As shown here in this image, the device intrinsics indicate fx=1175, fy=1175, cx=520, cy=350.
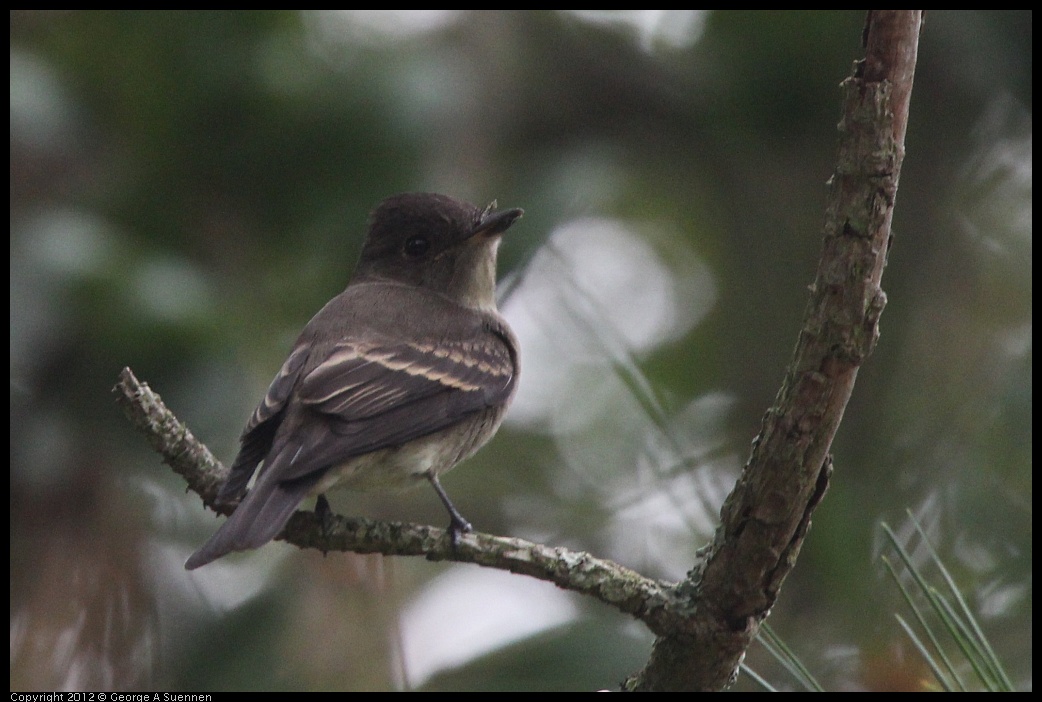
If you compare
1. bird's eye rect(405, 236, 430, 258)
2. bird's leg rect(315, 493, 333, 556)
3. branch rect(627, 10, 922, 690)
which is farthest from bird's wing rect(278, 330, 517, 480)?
branch rect(627, 10, 922, 690)

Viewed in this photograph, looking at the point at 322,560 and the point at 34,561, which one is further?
the point at 322,560

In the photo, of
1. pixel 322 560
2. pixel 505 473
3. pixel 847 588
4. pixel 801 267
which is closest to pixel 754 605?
pixel 847 588

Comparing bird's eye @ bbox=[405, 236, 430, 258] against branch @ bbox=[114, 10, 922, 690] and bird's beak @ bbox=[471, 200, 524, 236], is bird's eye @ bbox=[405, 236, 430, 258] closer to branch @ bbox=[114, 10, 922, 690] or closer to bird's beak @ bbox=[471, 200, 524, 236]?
bird's beak @ bbox=[471, 200, 524, 236]

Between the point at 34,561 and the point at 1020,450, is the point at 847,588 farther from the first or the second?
the point at 34,561

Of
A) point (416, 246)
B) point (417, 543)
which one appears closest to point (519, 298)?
point (416, 246)

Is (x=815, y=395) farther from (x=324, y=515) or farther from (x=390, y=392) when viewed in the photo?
(x=390, y=392)

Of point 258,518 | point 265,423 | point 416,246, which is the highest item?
point 416,246

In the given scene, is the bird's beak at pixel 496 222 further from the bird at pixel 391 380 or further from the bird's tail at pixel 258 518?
the bird's tail at pixel 258 518
